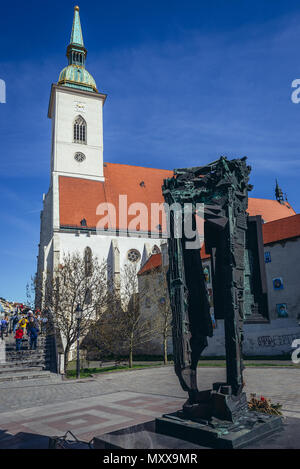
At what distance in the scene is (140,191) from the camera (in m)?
40.7

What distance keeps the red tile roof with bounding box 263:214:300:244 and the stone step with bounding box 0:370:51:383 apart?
617 inches

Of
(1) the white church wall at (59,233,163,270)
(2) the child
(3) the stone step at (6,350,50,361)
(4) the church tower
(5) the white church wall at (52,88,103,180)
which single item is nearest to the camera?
(3) the stone step at (6,350,50,361)

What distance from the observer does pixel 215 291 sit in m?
5.88

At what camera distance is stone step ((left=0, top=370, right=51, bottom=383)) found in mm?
14988

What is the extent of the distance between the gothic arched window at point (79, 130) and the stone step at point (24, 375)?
28636 millimetres

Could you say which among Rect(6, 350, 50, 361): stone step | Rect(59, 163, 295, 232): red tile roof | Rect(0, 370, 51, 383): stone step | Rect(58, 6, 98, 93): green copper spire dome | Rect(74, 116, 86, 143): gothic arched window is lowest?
Rect(0, 370, 51, 383): stone step

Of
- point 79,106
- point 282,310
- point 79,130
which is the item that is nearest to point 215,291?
point 282,310

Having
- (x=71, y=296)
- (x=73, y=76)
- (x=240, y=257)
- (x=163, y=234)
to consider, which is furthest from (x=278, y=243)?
(x=73, y=76)

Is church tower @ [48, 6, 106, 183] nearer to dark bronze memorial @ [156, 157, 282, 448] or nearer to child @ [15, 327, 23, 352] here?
child @ [15, 327, 23, 352]

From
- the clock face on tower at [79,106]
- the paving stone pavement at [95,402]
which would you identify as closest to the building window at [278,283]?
the paving stone pavement at [95,402]

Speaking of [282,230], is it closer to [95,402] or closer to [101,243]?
[101,243]

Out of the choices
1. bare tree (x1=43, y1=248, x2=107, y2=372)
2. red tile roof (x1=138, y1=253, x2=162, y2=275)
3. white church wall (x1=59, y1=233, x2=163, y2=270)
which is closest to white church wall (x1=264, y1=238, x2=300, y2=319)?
bare tree (x1=43, y1=248, x2=107, y2=372)

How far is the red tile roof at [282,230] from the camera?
22766mm
